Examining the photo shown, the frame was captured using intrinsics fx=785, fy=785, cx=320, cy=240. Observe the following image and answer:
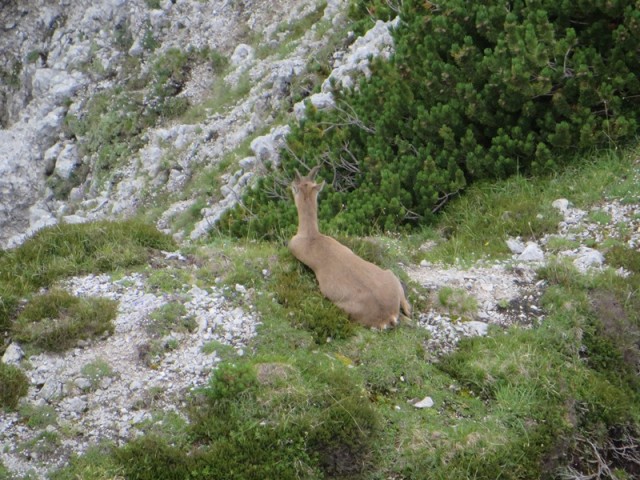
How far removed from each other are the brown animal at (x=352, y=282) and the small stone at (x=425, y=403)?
102cm

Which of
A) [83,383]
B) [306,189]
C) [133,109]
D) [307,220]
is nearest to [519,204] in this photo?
[306,189]

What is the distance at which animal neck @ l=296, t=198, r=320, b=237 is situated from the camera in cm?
910

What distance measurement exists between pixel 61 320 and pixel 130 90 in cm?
1704

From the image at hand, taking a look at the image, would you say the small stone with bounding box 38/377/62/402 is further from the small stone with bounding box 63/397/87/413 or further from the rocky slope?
the small stone with bounding box 63/397/87/413

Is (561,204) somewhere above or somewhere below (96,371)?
below

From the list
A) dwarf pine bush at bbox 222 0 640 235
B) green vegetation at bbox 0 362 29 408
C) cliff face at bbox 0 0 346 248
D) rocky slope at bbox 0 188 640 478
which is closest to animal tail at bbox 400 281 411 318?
rocky slope at bbox 0 188 640 478

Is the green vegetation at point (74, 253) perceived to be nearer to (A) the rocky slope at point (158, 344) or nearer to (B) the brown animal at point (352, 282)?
(A) the rocky slope at point (158, 344)

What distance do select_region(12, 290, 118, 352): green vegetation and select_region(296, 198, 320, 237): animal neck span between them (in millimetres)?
2301

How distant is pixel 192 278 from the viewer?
28.9 ft

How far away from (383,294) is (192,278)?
7.18 ft

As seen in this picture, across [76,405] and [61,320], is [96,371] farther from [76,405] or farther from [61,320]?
[61,320]

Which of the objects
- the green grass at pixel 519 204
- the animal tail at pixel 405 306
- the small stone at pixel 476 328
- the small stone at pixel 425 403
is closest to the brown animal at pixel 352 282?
the animal tail at pixel 405 306

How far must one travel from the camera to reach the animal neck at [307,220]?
29.9ft

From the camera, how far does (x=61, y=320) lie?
8.01 meters
